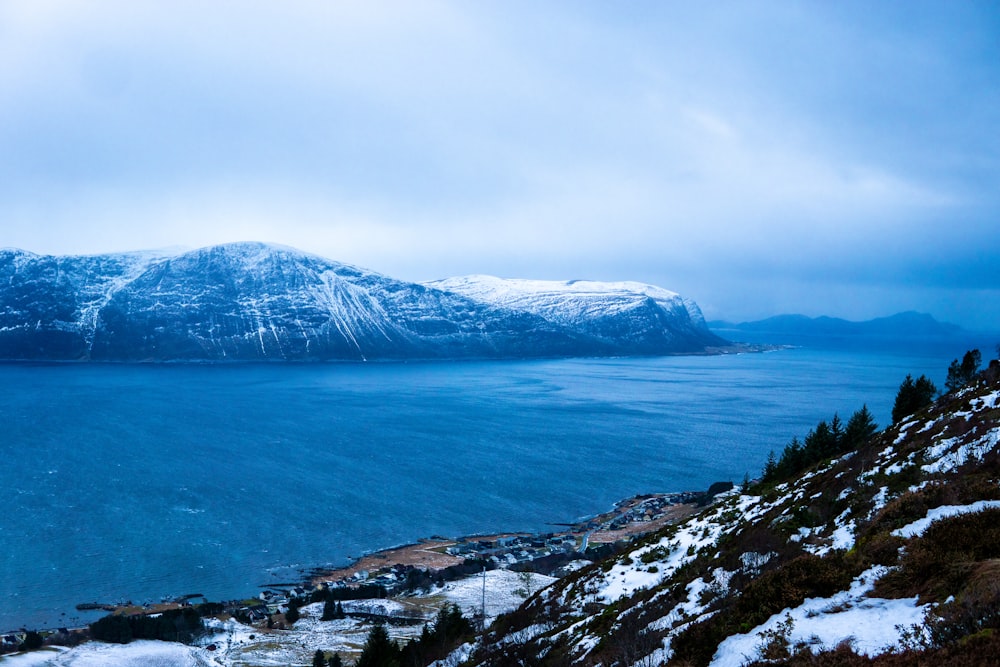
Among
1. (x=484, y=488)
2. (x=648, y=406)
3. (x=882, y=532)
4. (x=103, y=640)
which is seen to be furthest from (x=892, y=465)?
(x=648, y=406)

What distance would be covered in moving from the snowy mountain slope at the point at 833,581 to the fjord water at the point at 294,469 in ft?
136

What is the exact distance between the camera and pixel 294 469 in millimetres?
84188

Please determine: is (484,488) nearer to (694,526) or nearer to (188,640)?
(188,640)

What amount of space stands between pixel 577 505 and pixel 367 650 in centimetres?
4956

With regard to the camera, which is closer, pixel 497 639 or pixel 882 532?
pixel 882 532

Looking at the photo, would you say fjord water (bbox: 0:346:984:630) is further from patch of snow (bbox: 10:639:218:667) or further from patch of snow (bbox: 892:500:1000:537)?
patch of snow (bbox: 892:500:1000:537)

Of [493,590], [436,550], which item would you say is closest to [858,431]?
[493,590]

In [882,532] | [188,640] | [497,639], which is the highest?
[882,532]

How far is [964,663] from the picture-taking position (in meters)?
6.25

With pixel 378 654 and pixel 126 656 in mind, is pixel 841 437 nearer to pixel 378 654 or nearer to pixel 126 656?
pixel 378 654

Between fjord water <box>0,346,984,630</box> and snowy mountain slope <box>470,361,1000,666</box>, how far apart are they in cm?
4146

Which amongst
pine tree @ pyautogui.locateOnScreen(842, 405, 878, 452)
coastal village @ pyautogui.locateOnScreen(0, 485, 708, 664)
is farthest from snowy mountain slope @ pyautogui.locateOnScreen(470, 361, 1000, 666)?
coastal village @ pyautogui.locateOnScreen(0, 485, 708, 664)

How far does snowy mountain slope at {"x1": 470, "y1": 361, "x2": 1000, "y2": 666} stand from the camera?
772cm

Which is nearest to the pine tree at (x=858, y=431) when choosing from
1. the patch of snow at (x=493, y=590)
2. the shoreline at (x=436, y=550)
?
the patch of snow at (x=493, y=590)
